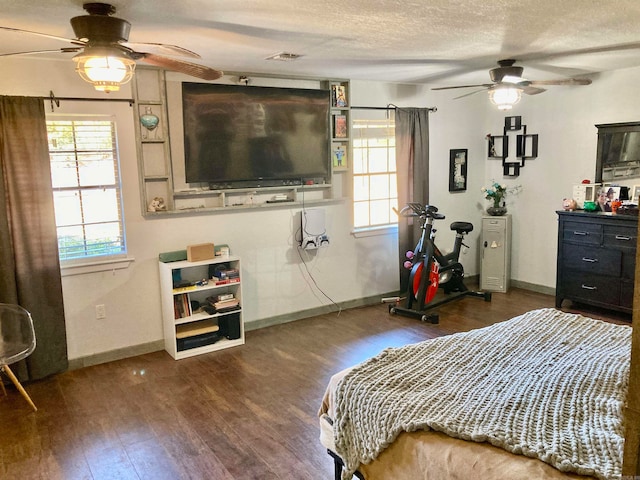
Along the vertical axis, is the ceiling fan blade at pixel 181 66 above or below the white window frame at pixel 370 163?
above

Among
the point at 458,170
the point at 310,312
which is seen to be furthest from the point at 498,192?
the point at 310,312

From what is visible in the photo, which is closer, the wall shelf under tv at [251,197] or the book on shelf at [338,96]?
the wall shelf under tv at [251,197]

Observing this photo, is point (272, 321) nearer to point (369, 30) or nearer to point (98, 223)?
point (98, 223)

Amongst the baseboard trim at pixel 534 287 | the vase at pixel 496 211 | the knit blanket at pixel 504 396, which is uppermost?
the vase at pixel 496 211

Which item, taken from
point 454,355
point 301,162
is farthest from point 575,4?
point 301,162

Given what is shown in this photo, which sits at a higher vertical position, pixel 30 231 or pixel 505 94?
pixel 505 94

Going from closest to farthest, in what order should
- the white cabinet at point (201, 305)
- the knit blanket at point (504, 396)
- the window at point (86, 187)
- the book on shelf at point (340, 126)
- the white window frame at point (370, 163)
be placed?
the knit blanket at point (504, 396), the window at point (86, 187), the white cabinet at point (201, 305), the book on shelf at point (340, 126), the white window frame at point (370, 163)

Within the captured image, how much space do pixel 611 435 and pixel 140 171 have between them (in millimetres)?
3789

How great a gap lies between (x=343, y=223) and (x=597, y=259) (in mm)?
2553

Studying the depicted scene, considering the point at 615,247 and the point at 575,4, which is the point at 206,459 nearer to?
the point at 575,4

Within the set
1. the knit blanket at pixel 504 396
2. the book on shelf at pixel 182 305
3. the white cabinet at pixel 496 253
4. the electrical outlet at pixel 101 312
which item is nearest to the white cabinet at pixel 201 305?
the book on shelf at pixel 182 305

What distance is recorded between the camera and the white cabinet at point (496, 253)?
242 inches

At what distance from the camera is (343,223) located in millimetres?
5531

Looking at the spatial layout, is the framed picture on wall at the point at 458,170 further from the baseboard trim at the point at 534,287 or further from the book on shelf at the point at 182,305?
the book on shelf at the point at 182,305
